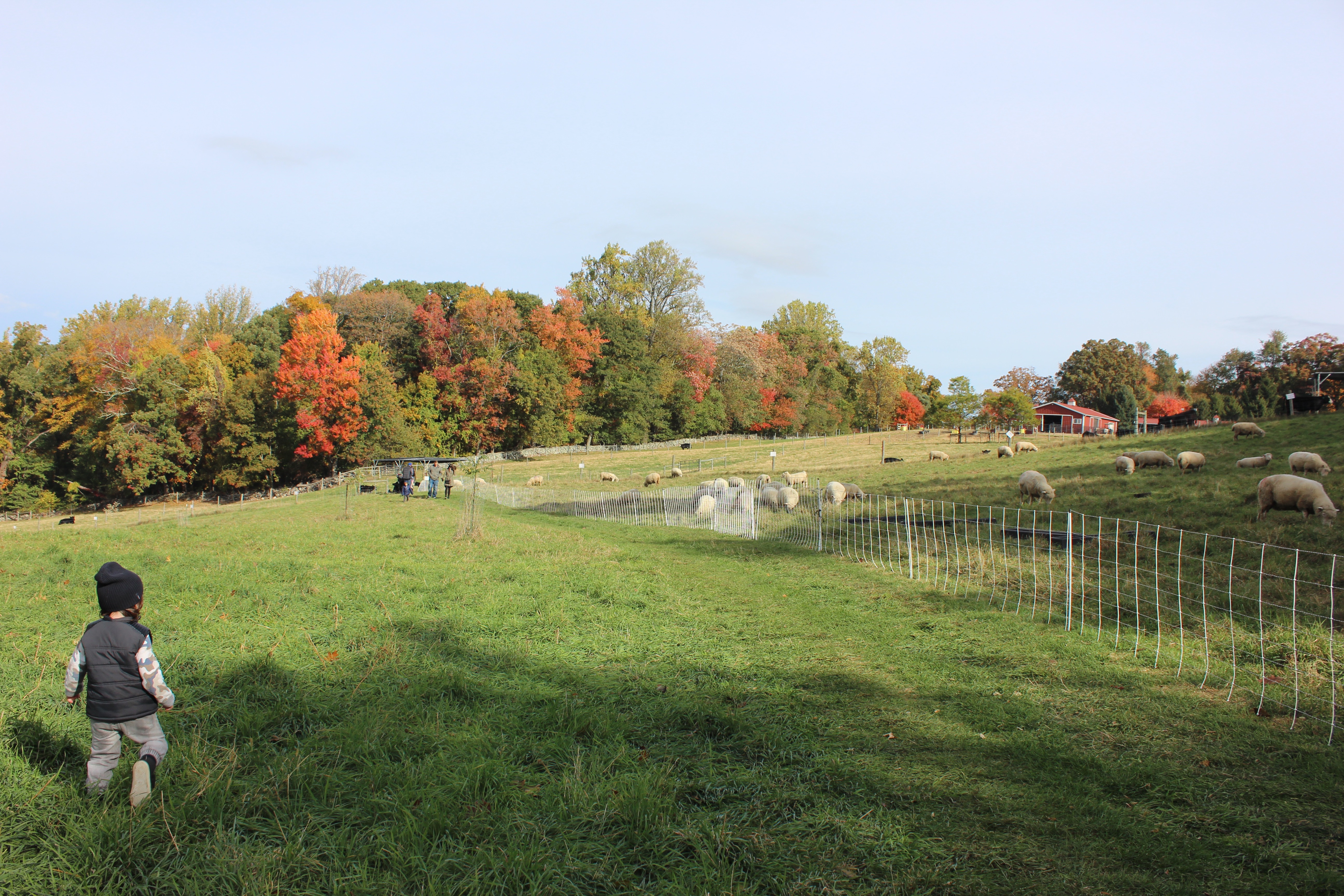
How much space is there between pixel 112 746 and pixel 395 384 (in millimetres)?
54427

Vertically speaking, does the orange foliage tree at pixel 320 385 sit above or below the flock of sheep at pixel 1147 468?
above

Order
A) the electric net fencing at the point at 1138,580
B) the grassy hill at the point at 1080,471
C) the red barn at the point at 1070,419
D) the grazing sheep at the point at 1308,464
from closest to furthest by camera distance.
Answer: the electric net fencing at the point at 1138,580 → the grassy hill at the point at 1080,471 → the grazing sheep at the point at 1308,464 → the red barn at the point at 1070,419

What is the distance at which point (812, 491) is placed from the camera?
2356 centimetres

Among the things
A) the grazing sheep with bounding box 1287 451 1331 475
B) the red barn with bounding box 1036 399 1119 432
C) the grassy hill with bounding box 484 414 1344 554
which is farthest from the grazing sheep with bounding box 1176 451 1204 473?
the red barn with bounding box 1036 399 1119 432

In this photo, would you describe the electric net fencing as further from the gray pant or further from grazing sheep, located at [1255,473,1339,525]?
the gray pant

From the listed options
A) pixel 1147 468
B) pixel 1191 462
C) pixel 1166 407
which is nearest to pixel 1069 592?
pixel 1191 462

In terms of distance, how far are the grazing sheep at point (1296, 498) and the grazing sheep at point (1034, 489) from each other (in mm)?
5349

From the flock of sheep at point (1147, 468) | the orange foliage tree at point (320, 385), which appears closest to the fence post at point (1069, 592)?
the flock of sheep at point (1147, 468)

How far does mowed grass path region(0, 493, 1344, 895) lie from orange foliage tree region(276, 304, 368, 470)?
4110 centimetres

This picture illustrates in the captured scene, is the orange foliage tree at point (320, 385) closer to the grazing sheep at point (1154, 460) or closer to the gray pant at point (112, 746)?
the grazing sheep at point (1154, 460)

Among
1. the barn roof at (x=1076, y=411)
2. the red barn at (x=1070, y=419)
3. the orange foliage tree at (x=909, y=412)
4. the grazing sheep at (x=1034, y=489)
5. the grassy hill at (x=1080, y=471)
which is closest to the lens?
the grassy hill at (x=1080, y=471)

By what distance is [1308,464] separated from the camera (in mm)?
18188

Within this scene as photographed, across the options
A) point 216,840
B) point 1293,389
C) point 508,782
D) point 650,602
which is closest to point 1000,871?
point 508,782

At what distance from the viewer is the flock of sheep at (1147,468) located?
45.1 ft
